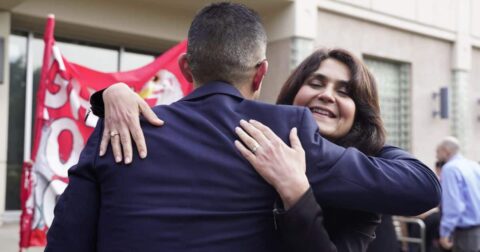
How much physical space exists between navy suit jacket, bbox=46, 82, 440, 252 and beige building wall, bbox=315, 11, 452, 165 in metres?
7.98

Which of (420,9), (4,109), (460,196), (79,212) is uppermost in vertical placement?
(420,9)

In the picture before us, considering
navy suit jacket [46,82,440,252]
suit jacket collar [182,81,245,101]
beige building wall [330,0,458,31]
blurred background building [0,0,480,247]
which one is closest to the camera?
navy suit jacket [46,82,440,252]

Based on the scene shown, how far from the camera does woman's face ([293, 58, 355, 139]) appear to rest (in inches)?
82.0

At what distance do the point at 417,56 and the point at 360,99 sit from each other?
9.19 meters

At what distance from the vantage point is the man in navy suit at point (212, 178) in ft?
4.61

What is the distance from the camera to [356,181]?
150 centimetres

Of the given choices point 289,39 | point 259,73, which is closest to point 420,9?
point 289,39

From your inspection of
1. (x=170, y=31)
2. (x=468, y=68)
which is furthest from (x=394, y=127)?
(x=170, y=31)

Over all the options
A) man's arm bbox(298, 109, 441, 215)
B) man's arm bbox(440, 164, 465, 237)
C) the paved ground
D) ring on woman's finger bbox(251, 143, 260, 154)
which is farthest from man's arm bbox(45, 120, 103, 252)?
the paved ground

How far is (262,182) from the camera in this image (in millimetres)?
1469

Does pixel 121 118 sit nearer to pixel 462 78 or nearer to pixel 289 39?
pixel 289 39

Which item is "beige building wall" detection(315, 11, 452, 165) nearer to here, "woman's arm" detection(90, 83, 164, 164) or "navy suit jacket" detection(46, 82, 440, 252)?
"woman's arm" detection(90, 83, 164, 164)

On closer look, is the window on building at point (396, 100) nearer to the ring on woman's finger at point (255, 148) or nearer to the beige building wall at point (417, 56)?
the beige building wall at point (417, 56)

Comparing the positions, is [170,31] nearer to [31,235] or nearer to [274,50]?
[274,50]
